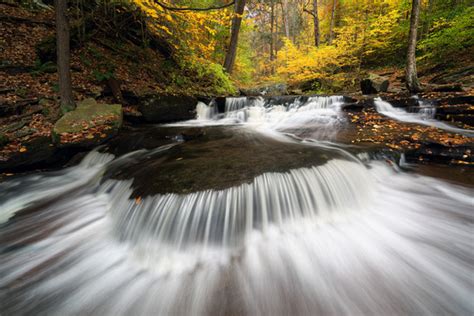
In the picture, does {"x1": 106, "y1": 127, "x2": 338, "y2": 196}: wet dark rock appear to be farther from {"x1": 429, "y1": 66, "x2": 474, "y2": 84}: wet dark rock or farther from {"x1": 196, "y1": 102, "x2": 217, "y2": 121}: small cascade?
{"x1": 429, "y1": 66, "x2": 474, "y2": 84}: wet dark rock

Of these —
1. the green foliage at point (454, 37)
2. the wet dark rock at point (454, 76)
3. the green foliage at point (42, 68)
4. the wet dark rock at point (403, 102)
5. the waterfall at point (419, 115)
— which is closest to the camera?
the waterfall at point (419, 115)

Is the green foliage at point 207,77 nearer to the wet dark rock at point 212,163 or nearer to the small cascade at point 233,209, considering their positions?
the wet dark rock at point 212,163

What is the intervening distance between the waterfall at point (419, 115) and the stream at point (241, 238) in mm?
2612

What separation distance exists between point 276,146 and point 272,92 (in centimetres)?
1358

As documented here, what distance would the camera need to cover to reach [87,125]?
561 centimetres

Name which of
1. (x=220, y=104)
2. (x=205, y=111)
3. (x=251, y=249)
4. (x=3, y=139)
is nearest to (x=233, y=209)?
(x=251, y=249)

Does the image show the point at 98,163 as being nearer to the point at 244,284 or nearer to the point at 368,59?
the point at 244,284

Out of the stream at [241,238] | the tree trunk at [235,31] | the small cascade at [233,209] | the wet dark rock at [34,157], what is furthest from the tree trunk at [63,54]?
the tree trunk at [235,31]

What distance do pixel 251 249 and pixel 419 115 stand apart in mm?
7203

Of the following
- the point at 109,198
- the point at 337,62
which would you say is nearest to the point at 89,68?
the point at 109,198

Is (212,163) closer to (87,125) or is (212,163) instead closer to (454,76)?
(87,125)

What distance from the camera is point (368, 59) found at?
16.6 meters

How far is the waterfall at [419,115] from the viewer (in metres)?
5.54

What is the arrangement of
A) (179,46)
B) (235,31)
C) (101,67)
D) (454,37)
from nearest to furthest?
(101,67) < (454,37) < (179,46) < (235,31)
